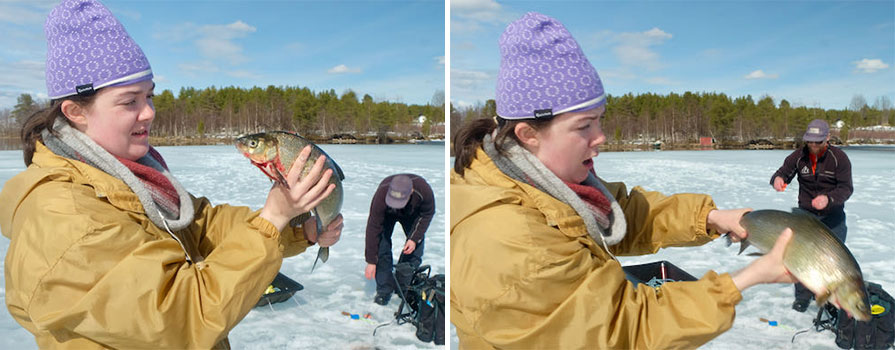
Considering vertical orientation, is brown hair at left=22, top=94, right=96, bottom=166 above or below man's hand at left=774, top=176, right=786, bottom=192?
above

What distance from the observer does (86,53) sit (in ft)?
5.20

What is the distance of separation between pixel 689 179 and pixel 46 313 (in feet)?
60.8

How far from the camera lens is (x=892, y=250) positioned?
6.94 metres

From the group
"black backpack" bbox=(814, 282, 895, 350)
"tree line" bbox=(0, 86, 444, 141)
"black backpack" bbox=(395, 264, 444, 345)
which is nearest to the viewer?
"black backpack" bbox=(814, 282, 895, 350)

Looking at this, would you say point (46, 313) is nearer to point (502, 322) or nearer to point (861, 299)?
point (502, 322)

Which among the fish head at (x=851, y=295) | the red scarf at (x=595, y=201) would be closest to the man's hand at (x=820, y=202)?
the fish head at (x=851, y=295)

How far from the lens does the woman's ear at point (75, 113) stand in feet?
5.18

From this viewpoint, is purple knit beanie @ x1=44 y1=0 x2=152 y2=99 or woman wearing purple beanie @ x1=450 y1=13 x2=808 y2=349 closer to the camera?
woman wearing purple beanie @ x1=450 y1=13 x2=808 y2=349

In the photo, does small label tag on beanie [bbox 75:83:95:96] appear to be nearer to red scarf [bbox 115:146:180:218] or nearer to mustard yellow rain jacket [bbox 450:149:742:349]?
red scarf [bbox 115:146:180:218]

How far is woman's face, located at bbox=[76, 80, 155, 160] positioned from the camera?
1.59m

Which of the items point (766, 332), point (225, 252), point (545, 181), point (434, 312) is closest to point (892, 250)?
point (766, 332)

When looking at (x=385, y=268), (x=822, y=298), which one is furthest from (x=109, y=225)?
(x=385, y=268)

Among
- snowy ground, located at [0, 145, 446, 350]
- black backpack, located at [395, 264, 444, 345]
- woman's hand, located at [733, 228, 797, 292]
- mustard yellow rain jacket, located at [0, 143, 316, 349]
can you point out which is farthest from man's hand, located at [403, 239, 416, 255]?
woman's hand, located at [733, 228, 797, 292]

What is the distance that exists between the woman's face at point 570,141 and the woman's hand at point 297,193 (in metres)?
0.64
